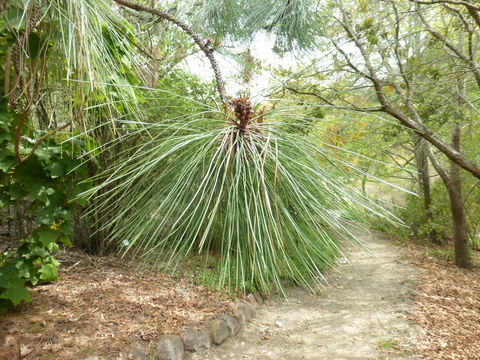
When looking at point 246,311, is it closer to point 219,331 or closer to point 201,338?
point 219,331

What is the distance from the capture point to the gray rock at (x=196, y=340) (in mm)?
2357

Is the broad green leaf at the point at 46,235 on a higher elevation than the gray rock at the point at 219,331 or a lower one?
higher

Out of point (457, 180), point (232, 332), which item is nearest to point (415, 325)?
point (232, 332)

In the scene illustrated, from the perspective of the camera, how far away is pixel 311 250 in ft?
2.18

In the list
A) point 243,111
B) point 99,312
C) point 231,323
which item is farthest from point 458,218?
point 243,111

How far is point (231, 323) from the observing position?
2.74 metres

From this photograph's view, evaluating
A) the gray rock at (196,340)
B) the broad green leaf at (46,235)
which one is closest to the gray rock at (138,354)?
the gray rock at (196,340)

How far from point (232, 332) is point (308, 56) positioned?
2216 mm

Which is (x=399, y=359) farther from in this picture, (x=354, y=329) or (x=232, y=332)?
(x=232, y=332)

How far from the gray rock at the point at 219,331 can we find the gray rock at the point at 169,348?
316 millimetres

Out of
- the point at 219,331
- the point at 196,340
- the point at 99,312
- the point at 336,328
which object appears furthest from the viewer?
the point at 336,328

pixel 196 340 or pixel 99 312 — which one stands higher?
pixel 99 312

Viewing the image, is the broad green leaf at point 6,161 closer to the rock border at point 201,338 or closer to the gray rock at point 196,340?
the rock border at point 201,338

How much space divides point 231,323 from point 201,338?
0.36 meters
